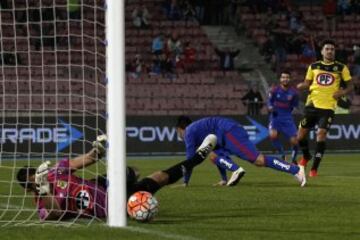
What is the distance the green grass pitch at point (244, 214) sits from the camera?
844 centimetres

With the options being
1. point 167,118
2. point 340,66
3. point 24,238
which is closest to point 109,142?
point 24,238

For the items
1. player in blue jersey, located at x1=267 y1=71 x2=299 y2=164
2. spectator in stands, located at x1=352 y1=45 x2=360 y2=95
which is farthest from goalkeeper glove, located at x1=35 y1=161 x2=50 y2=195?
spectator in stands, located at x1=352 y1=45 x2=360 y2=95

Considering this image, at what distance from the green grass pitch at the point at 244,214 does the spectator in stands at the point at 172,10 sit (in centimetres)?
1803

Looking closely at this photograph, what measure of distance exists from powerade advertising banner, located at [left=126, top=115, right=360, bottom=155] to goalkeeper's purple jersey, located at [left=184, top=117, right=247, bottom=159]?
12.6m

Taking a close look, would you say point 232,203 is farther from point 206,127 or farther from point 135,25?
point 135,25

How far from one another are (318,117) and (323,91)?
0.50 m

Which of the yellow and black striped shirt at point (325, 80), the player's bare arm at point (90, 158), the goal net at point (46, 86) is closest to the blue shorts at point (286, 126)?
the goal net at point (46, 86)

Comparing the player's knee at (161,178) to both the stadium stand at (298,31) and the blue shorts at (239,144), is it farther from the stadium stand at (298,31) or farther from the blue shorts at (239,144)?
the stadium stand at (298,31)

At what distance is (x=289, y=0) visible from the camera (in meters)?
36.2

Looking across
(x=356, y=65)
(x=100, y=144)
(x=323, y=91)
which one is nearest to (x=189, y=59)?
(x=356, y=65)

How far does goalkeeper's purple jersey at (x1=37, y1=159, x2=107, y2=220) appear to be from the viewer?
9414 millimetres

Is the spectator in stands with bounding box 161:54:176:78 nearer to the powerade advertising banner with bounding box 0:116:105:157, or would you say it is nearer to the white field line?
the powerade advertising banner with bounding box 0:116:105:157

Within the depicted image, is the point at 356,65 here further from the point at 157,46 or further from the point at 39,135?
the point at 39,135

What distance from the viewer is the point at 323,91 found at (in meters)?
16.1
